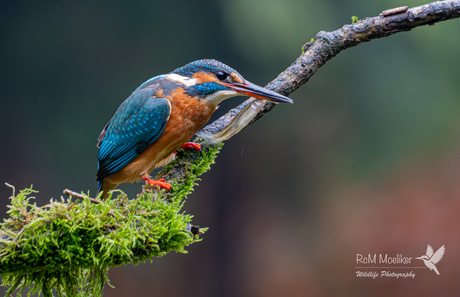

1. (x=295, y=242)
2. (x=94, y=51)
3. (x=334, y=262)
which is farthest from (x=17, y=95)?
(x=334, y=262)

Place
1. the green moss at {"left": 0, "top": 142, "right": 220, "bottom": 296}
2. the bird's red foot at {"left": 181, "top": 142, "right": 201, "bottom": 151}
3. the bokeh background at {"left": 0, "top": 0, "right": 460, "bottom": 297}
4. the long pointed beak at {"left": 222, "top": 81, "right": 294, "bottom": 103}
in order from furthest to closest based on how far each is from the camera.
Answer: the bokeh background at {"left": 0, "top": 0, "right": 460, "bottom": 297}, the bird's red foot at {"left": 181, "top": 142, "right": 201, "bottom": 151}, the long pointed beak at {"left": 222, "top": 81, "right": 294, "bottom": 103}, the green moss at {"left": 0, "top": 142, "right": 220, "bottom": 296}

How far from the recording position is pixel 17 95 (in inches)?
114

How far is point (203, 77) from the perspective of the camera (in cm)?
159

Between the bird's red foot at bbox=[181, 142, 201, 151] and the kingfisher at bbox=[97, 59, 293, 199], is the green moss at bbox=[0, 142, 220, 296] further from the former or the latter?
the bird's red foot at bbox=[181, 142, 201, 151]

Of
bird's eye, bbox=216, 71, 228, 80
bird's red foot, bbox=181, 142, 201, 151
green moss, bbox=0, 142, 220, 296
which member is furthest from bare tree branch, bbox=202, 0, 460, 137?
green moss, bbox=0, 142, 220, 296

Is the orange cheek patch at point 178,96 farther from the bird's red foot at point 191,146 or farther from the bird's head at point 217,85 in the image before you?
the bird's red foot at point 191,146

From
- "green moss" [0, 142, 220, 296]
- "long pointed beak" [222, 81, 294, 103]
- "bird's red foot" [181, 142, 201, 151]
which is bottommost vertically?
"green moss" [0, 142, 220, 296]

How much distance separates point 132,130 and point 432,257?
2.67 meters

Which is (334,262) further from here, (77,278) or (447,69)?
(77,278)

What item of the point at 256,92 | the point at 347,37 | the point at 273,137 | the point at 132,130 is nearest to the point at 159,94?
the point at 132,130

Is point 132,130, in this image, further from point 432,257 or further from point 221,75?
point 432,257

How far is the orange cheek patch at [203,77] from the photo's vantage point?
1573 millimetres

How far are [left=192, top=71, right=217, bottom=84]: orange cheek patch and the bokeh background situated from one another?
141 centimetres

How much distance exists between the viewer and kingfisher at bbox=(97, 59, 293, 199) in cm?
156
